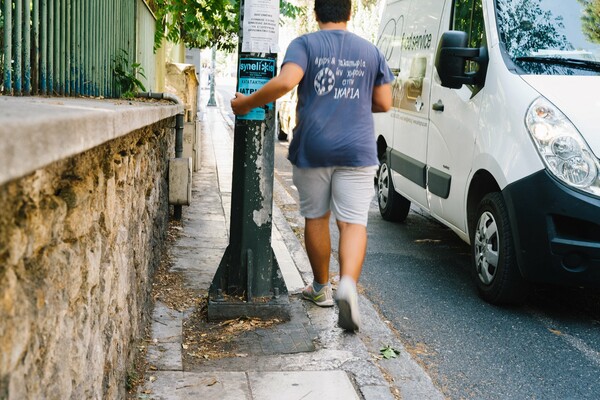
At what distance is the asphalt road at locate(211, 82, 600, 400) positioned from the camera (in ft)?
13.1

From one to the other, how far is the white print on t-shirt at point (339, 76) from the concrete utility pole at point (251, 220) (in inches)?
16.7

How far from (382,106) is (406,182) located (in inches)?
108

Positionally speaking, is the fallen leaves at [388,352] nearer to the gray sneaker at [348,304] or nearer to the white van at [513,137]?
the gray sneaker at [348,304]

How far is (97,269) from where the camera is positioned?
2.54 metres

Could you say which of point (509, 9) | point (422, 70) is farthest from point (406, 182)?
point (509, 9)

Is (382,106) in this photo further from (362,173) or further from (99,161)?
(99,161)

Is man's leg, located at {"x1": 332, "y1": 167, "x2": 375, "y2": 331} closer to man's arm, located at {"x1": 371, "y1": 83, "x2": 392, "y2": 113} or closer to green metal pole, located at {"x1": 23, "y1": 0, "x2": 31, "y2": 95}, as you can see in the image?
man's arm, located at {"x1": 371, "y1": 83, "x2": 392, "y2": 113}

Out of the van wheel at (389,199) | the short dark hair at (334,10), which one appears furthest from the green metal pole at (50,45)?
the van wheel at (389,199)

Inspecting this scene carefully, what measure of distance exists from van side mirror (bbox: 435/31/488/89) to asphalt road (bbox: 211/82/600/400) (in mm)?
1551

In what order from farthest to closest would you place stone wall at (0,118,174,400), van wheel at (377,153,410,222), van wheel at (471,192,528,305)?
van wheel at (377,153,410,222)
van wheel at (471,192,528,305)
stone wall at (0,118,174,400)

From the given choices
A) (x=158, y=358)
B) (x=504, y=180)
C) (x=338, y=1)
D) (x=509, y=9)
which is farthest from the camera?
(x=509, y=9)

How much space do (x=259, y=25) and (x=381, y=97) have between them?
83 centimetres

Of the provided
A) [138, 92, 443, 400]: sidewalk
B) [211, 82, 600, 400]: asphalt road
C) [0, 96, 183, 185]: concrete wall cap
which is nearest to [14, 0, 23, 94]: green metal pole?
[0, 96, 183, 185]: concrete wall cap

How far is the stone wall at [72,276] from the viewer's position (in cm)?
153
